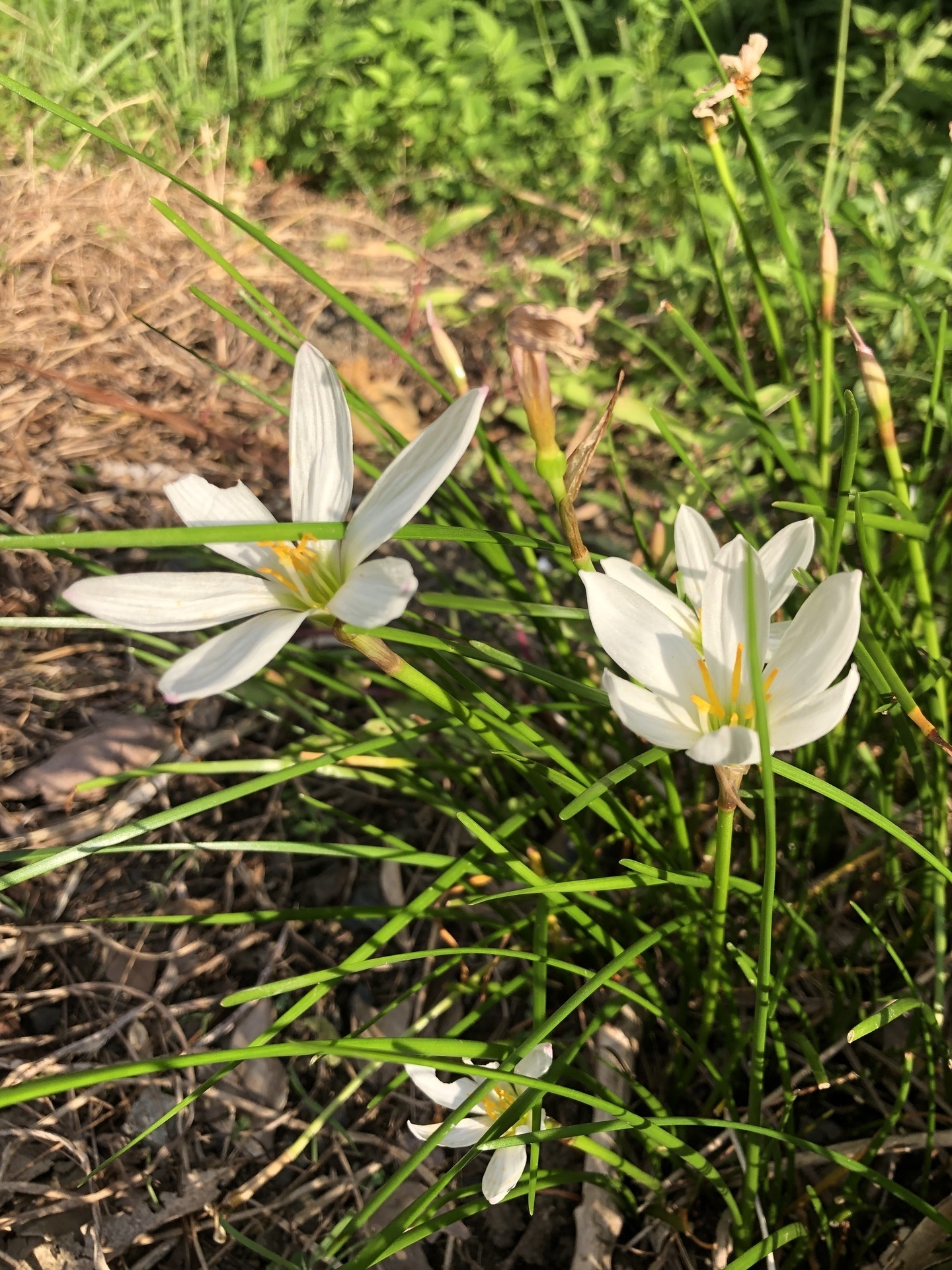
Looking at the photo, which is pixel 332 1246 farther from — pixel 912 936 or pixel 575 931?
pixel 912 936

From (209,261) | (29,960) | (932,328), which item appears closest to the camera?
(29,960)

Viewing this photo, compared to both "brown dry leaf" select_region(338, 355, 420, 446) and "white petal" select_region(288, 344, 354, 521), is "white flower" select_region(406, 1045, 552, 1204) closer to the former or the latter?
"white petal" select_region(288, 344, 354, 521)

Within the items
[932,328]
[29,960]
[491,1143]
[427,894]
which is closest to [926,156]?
[932,328]

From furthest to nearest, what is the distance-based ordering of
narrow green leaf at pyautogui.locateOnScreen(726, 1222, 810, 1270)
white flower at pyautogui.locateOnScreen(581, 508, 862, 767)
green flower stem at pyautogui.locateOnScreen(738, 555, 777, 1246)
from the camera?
narrow green leaf at pyautogui.locateOnScreen(726, 1222, 810, 1270), white flower at pyautogui.locateOnScreen(581, 508, 862, 767), green flower stem at pyautogui.locateOnScreen(738, 555, 777, 1246)

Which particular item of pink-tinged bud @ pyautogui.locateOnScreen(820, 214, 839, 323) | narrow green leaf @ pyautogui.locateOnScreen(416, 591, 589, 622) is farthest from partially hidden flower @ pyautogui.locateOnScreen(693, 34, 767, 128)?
narrow green leaf @ pyautogui.locateOnScreen(416, 591, 589, 622)

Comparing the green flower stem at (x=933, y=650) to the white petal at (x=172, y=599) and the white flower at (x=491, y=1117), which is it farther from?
the white petal at (x=172, y=599)

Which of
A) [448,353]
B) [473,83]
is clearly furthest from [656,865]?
[473,83]
